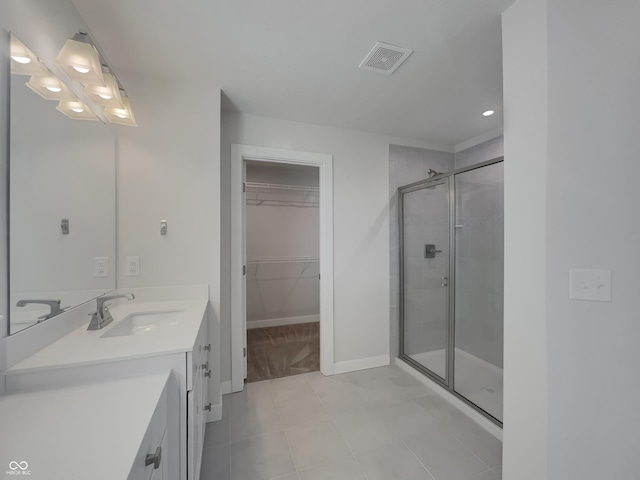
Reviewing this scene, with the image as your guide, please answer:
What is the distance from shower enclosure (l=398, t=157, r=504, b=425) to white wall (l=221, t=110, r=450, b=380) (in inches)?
15.7

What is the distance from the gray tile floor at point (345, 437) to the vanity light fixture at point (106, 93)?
2.08 metres

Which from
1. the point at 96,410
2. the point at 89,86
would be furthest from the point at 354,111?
the point at 96,410

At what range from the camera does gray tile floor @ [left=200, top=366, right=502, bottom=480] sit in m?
1.45

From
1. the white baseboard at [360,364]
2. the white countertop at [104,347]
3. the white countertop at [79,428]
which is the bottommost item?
the white baseboard at [360,364]

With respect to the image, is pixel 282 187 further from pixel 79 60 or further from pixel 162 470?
pixel 162 470

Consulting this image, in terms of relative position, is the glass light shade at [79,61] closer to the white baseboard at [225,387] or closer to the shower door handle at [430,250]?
the white baseboard at [225,387]

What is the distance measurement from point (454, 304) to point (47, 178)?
2723 mm

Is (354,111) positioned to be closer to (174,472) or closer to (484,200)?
(484,200)

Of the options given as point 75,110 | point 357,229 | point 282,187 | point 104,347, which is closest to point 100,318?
point 104,347

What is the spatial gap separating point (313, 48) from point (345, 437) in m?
2.41

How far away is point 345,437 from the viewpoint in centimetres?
169

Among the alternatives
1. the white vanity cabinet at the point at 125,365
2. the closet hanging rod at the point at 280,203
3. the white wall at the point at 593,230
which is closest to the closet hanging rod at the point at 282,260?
the closet hanging rod at the point at 280,203

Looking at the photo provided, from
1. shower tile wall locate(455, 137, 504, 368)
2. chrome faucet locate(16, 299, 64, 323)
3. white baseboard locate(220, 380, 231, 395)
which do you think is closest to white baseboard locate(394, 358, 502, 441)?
shower tile wall locate(455, 137, 504, 368)

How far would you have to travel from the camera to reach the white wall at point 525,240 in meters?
1.08
